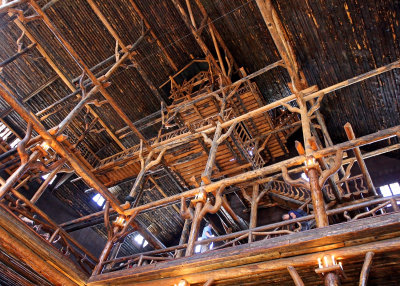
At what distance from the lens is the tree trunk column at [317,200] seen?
19.2 feet

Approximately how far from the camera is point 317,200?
20.3 feet

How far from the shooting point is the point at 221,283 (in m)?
6.05

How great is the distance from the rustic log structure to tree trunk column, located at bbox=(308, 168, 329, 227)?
0.14 feet

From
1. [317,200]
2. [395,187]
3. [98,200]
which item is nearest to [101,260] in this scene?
[317,200]

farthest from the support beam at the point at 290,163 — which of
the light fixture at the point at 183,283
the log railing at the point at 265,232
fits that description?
the light fixture at the point at 183,283

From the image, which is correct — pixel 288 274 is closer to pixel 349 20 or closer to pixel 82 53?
pixel 349 20

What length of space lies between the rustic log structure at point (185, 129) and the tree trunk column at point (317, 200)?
42 mm

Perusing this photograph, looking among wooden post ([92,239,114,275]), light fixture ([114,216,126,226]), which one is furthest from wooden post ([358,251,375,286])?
light fixture ([114,216,126,226])

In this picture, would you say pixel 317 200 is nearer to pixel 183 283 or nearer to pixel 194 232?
pixel 194 232

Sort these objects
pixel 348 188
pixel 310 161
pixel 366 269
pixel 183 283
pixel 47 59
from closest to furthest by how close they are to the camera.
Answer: pixel 366 269 < pixel 183 283 < pixel 310 161 < pixel 348 188 < pixel 47 59

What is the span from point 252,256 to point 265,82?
12962 mm

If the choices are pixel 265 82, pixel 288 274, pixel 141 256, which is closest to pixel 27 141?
pixel 141 256

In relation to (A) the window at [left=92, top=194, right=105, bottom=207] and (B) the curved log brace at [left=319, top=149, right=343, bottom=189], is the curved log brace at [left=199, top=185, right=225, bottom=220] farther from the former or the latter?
(A) the window at [left=92, top=194, right=105, bottom=207]

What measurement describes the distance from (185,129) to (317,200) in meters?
8.00
